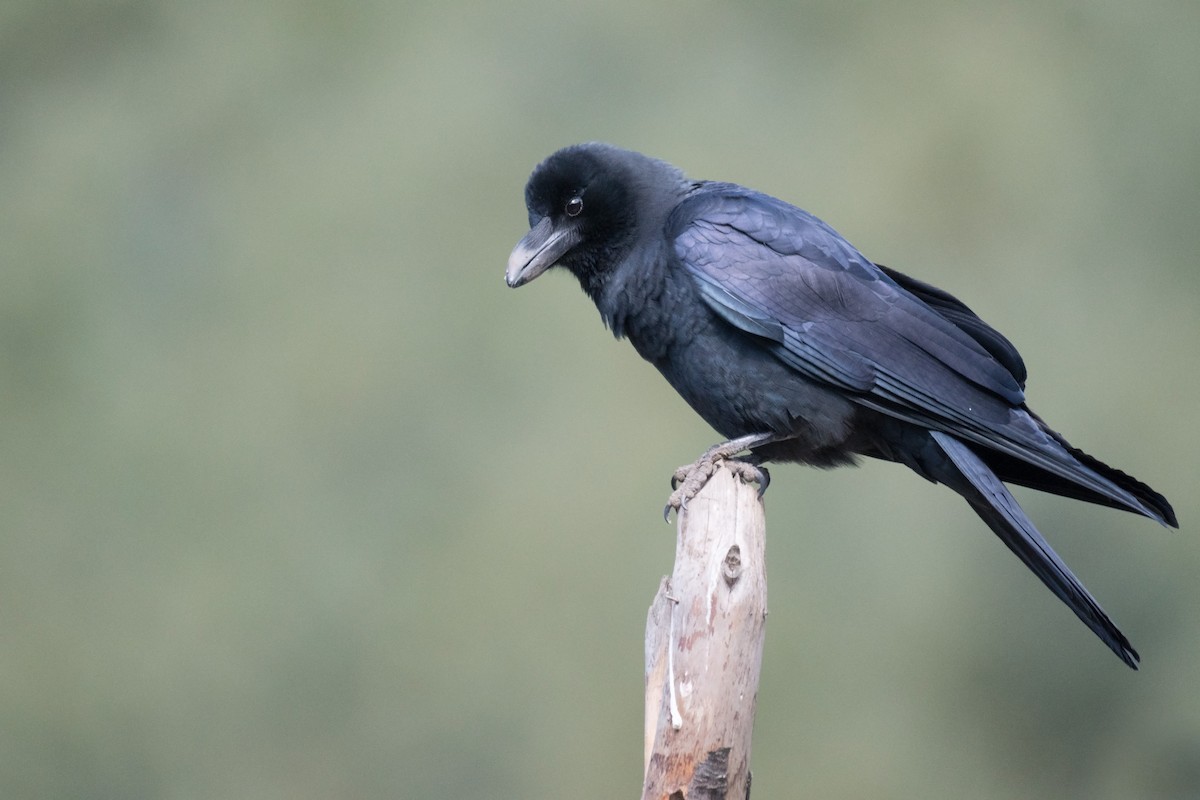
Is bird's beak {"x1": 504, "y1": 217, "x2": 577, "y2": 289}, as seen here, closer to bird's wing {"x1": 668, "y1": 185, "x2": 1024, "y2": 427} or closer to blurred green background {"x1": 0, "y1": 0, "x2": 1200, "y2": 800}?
bird's wing {"x1": 668, "y1": 185, "x2": 1024, "y2": 427}

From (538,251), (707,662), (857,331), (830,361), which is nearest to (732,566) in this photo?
(707,662)

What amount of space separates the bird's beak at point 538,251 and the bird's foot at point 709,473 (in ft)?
2.44

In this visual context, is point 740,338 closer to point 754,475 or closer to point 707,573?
point 754,475

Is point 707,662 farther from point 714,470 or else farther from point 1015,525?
point 1015,525

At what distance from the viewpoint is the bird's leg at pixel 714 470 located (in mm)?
2625

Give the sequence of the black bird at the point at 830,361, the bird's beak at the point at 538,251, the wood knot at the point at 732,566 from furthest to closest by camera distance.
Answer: the bird's beak at the point at 538,251 < the black bird at the point at 830,361 < the wood knot at the point at 732,566

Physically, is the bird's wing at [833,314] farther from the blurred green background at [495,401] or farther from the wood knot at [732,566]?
the blurred green background at [495,401]

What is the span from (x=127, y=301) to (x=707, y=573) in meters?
2.97

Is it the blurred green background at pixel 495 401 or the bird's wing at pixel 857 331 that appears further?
the blurred green background at pixel 495 401

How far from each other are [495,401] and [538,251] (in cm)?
129

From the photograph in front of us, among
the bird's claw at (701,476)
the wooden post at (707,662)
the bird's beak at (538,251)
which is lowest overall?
the wooden post at (707,662)

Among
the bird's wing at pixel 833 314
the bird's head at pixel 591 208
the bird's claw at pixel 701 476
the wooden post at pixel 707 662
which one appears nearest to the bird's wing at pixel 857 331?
the bird's wing at pixel 833 314

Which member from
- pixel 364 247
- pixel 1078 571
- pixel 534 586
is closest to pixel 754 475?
pixel 534 586

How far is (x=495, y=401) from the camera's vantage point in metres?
4.39
